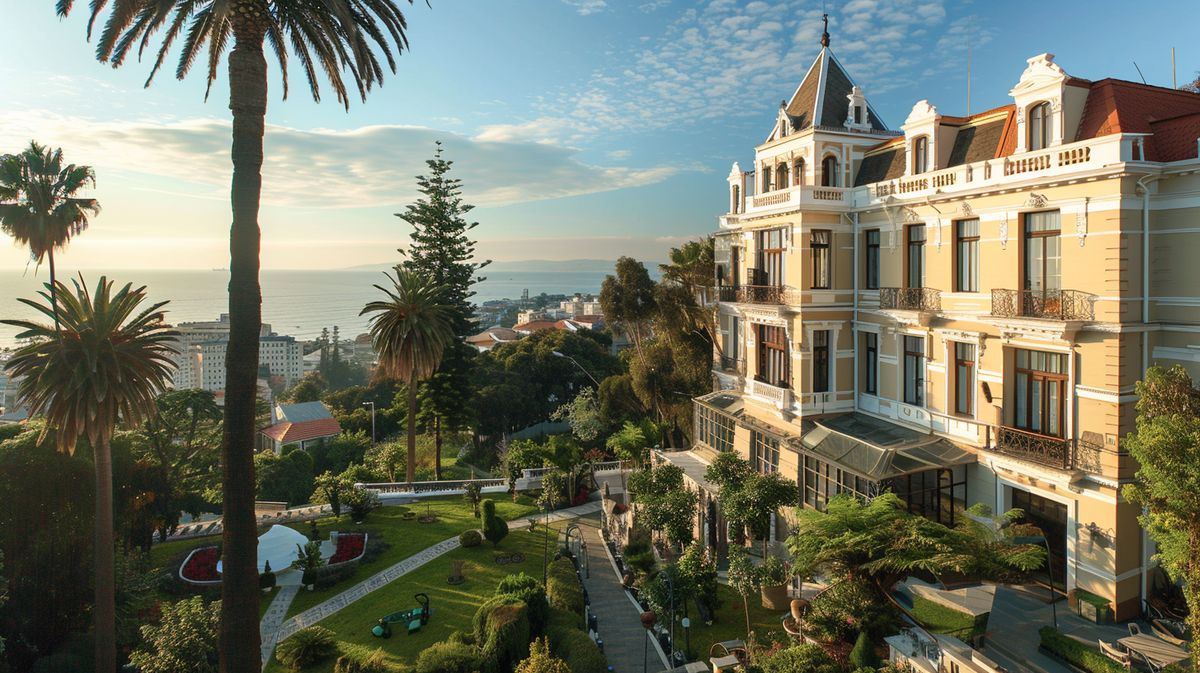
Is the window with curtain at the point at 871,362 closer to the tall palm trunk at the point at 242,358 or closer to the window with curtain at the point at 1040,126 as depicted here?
the window with curtain at the point at 1040,126

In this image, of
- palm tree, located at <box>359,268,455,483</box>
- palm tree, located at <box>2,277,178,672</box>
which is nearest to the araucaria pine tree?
palm tree, located at <box>359,268,455,483</box>

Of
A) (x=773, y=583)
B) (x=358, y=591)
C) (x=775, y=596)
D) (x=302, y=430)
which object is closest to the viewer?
(x=773, y=583)

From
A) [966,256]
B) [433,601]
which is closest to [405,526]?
[433,601]

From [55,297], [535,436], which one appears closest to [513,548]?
[55,297]

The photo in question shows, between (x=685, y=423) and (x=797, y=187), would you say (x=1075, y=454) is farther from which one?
(x=685, y=423)

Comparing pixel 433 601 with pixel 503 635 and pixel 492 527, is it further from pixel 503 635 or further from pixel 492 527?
pixel 503 635

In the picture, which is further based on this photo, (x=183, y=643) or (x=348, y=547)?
(x=348, y=547)
